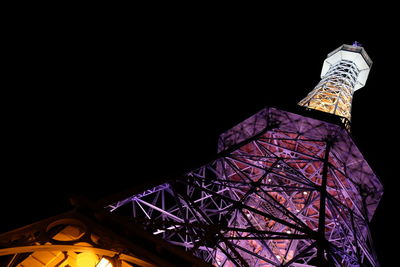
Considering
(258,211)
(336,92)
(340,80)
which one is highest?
(340,80)

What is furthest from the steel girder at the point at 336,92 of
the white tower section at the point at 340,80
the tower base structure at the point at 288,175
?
the tower base structure at the point at 288,175

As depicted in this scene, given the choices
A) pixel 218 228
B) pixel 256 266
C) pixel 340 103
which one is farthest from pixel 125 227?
pixel 340 103

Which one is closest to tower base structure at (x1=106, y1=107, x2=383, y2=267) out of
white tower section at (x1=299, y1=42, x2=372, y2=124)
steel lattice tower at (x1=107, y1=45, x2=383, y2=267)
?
steel lattice tower at (x1=107, y1=45, x2=383, y2=267)

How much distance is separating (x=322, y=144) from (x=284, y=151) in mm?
1521

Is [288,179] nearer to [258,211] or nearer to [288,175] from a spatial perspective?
[288,175]

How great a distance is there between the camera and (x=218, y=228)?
8852mm

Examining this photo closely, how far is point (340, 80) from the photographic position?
85.2 ft

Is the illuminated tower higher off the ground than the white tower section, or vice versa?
the white tower section

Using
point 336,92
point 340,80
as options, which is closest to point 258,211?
point 336,92

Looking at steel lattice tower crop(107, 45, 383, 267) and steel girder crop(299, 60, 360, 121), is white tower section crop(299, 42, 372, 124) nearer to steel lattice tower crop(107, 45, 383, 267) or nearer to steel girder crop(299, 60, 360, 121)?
steel girder crop(299, 60, 360, 121)

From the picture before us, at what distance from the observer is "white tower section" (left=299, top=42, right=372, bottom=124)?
2170 cm

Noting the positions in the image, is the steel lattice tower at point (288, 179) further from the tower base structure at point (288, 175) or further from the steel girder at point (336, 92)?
the steel girder at point (336, 92)

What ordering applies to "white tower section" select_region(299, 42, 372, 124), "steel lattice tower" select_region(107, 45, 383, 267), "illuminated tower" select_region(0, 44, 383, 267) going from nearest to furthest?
"illuminated tower" select_region(0, 44, 383, 267) → "steel lattice tower" select_region(107, 45, 383, 267) → "white tower section" select_region(299, 42, 372, 124)

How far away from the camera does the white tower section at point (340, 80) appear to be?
2170 centimetres
